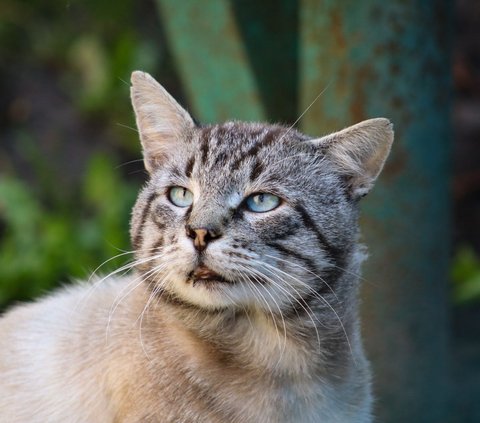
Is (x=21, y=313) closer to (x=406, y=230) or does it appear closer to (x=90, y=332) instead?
(x=90, y=332)

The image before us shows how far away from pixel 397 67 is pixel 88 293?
2.23 m

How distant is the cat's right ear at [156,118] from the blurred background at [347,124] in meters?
1.07

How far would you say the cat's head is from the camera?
4023 millimetres

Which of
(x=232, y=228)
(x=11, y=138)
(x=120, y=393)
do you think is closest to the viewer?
(x=232, y=228)

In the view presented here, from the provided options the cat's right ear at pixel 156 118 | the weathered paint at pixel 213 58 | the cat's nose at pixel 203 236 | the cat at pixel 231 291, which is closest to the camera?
the cat's nose at pixel 203 236

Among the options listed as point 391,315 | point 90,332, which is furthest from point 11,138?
point 90,332

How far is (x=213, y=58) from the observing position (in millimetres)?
6941

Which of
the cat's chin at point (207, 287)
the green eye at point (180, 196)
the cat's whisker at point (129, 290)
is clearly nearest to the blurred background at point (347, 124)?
the cat's whisker at point (129, 290)

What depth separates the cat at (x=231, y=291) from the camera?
161 inches

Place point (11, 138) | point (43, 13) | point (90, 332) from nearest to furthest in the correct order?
point (90, 332)
point (11, 138)
point (43, 13)

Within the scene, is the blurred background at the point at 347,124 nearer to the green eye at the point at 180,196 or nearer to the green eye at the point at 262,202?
the green eye at the point at 180,196

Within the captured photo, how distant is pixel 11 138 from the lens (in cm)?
1024

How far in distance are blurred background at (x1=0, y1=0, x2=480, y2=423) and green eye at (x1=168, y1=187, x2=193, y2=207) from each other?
133 cm

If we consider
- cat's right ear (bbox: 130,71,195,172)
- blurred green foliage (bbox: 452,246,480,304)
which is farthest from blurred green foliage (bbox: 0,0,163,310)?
cat's right ear (bbox: 130,71,195,172)
